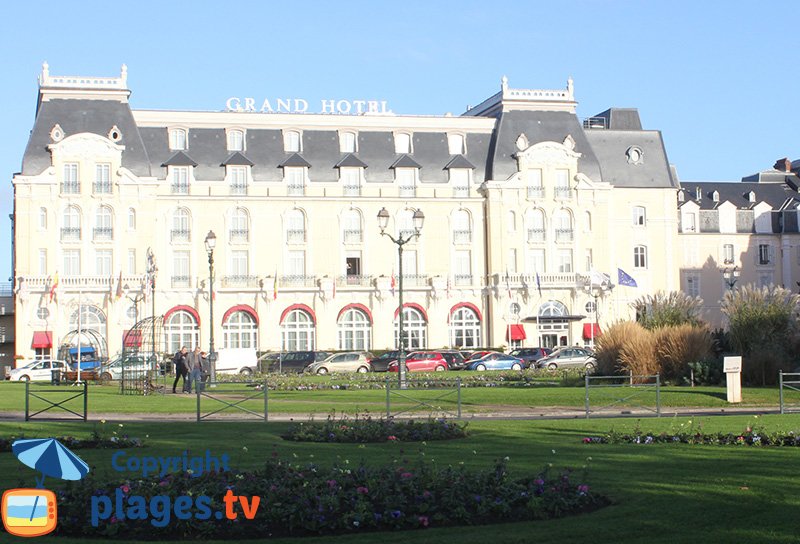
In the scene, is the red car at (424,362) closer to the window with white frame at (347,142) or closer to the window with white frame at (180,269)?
the window with white frame at (180,269)

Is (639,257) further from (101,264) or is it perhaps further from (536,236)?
(101,264)

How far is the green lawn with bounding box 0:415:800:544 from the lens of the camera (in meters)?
12.7

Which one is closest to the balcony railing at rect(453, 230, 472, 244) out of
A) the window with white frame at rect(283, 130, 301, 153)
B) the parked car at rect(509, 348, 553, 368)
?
the window with white frame at rect(283, 130, 301, 153)

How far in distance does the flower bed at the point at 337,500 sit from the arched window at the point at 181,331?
65.3 m

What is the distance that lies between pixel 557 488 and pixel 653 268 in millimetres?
76893

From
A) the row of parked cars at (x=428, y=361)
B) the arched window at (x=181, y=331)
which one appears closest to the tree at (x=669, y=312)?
the row of parked cars at (x=428, y=361)

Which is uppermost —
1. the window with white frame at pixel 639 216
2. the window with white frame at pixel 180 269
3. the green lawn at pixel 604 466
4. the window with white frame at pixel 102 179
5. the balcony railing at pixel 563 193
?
the window with white frame at pixel 102 179

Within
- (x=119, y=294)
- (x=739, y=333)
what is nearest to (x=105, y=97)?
(x=119, y=294)

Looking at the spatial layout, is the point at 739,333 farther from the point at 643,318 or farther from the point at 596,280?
the point at 596,280

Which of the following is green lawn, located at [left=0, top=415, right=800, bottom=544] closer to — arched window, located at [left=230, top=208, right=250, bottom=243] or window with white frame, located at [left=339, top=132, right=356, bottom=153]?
arched window, located at [left=230, top=208, right=250, bottom=243]

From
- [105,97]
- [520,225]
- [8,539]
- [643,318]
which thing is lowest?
[8,539]

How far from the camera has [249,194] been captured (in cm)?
8100

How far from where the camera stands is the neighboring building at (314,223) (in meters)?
77.1

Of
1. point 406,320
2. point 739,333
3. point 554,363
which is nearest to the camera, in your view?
point 739,333
